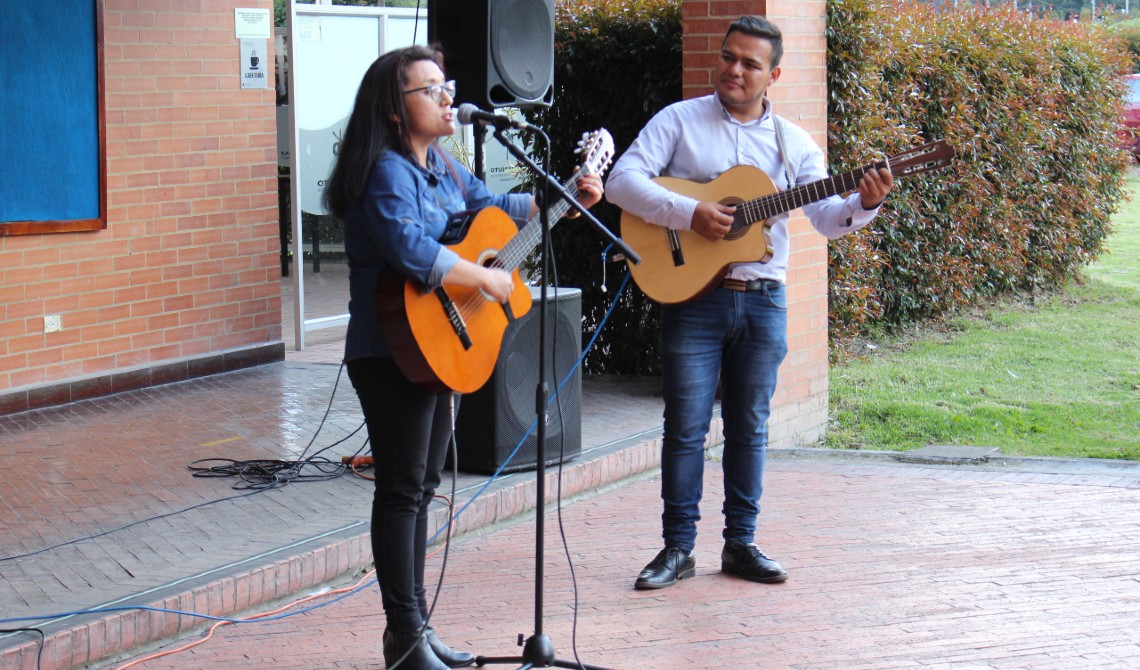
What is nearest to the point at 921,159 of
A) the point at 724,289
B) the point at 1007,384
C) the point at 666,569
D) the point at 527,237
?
the point at 724,289

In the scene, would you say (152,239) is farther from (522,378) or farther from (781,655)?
(781,655)

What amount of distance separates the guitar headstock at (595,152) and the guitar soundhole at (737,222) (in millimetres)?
689

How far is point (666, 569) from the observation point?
4.98 metres

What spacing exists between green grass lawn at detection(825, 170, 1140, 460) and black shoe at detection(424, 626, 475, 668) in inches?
152

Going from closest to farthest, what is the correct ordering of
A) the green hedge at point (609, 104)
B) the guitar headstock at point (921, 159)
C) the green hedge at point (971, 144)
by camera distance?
the guitar headstock at point (921, 159) → the green hedge at point (609, 104) → the green hedge at point (971, 144)

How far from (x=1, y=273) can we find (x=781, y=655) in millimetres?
5014

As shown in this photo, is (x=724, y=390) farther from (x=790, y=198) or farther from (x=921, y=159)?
(x=921, y=159)

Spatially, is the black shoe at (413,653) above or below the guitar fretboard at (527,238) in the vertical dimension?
below

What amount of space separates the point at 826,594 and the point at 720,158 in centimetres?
162

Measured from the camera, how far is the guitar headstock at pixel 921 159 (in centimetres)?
461

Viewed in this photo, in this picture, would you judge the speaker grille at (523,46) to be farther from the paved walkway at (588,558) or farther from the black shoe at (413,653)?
the black shoe at (413,653)

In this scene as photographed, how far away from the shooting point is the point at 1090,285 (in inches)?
531

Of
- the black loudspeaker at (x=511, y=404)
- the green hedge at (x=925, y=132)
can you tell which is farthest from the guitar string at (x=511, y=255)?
the green hedge at (x=925, y=132)

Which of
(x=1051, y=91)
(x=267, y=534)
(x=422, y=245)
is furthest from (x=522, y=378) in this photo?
(x=1051, y=91)
